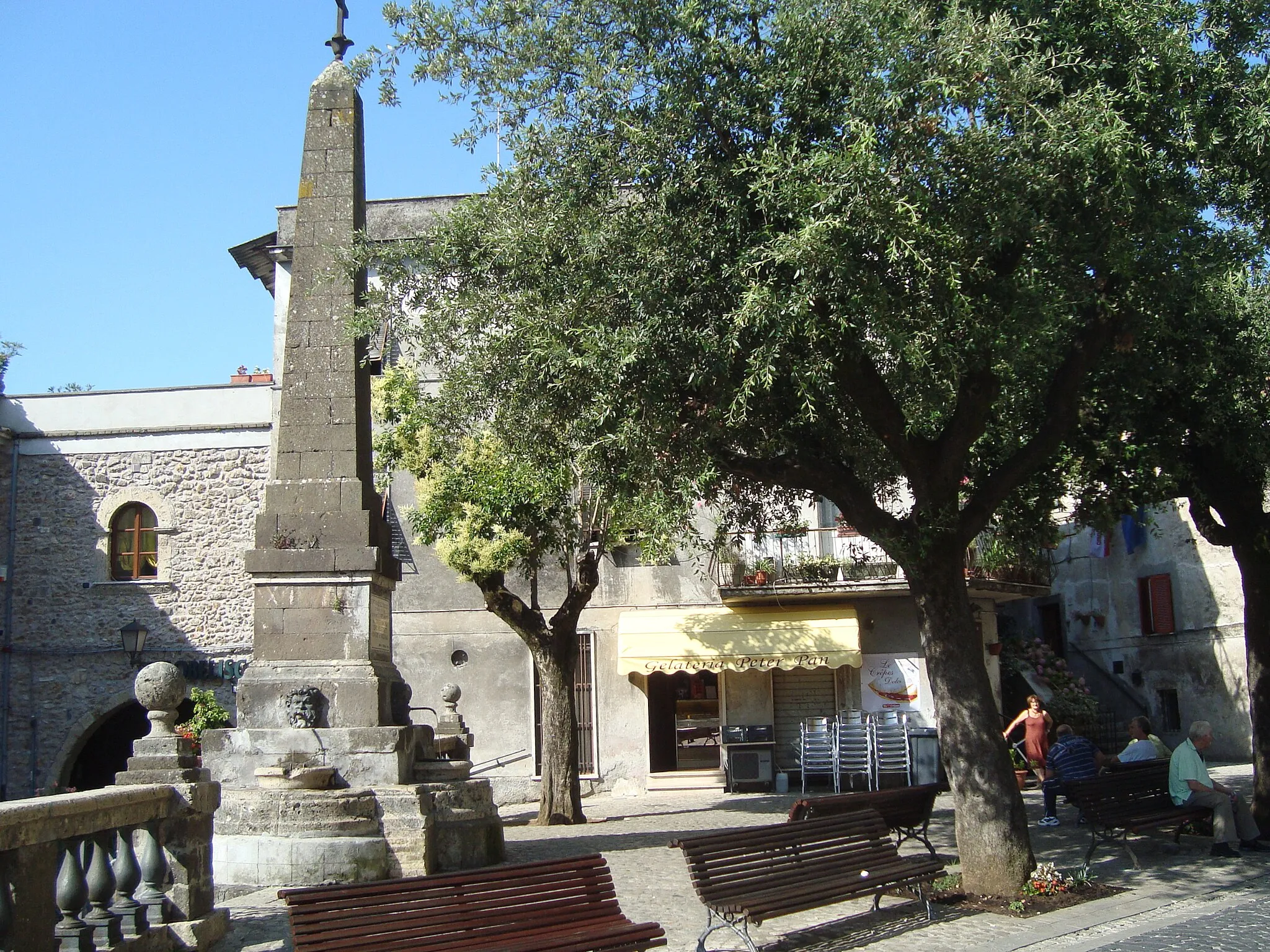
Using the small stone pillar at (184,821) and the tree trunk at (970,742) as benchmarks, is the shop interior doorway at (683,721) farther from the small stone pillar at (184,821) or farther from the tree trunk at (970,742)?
the small stone pillar at (184,821)

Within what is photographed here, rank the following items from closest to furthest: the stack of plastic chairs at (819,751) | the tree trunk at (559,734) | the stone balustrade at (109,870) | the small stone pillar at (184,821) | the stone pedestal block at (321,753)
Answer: the stone balustrade at (109,870) → the small stone pillar at (184,821) → the stone pedestal block at (321,753) → the tree trunk at (559,734) → the stack of plastic chairs at (819,751)

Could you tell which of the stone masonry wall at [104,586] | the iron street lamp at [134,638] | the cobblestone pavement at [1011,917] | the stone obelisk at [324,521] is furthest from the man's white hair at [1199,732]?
the stone masonry wall at [104,586]

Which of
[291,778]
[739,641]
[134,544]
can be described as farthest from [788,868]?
[134,544]

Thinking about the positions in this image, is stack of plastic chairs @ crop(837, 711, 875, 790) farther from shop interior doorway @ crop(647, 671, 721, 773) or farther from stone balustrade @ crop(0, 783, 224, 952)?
stone balustrade @ crop(0, 783, 224, 952)

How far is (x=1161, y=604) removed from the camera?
25578mm

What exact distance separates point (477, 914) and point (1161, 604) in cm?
2292

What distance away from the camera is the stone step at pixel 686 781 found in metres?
21.2

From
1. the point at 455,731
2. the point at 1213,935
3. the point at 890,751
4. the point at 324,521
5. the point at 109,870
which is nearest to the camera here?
the point at 109,870

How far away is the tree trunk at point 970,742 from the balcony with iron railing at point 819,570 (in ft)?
35.9

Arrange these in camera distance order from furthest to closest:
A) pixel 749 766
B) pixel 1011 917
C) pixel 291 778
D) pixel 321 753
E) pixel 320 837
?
pixel 749 766
pixel 321 753
pixel 291 778
pixel 320 837
pixel 1011 917

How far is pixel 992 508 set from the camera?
962 centimetres

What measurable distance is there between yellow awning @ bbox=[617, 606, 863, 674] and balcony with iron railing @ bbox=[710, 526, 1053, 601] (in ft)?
1.75

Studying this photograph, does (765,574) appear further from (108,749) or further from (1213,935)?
(108,749)

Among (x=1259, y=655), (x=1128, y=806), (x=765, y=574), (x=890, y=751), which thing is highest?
(x=765, y=574)
